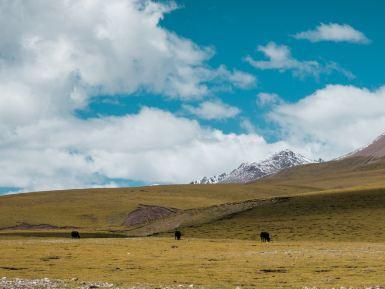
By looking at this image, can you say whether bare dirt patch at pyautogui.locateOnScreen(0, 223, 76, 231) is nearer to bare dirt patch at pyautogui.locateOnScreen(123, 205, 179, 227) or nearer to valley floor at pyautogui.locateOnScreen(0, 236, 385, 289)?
bare dirt patch at pyautogui.locateOnScreen(123, 205, 179, 227)

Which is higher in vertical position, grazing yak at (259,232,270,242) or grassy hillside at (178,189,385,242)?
grassy hillside at (178,189,385,242)

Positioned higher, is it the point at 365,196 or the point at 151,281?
the point at 365,196

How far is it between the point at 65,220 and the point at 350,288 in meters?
149

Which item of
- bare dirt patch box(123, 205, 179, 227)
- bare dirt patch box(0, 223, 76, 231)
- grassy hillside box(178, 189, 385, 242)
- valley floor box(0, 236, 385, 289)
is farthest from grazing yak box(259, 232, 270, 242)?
bare dirt patch box(0, 223, 76, 231)

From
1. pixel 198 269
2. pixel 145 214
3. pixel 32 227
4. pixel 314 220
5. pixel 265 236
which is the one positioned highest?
pixel 145 214

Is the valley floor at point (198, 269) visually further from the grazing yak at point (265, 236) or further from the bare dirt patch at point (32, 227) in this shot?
the bare dirt patch at point (32, 227)

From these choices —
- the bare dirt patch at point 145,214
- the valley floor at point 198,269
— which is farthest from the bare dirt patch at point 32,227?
the valley floor at point 198,269

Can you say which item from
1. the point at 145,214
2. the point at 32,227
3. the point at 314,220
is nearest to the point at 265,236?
the point at 314,220

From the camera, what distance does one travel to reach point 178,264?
162ft

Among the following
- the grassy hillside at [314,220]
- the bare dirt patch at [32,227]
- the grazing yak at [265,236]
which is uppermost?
the bare dirt patch at [32,227]

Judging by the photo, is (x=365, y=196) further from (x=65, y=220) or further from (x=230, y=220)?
(x=65, y=220)

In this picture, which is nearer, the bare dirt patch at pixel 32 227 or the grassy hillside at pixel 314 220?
the grassy hillside at pixel 314 220

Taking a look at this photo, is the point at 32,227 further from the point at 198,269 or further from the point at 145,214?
the point at 198,269

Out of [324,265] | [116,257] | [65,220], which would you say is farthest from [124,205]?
[324,265]
